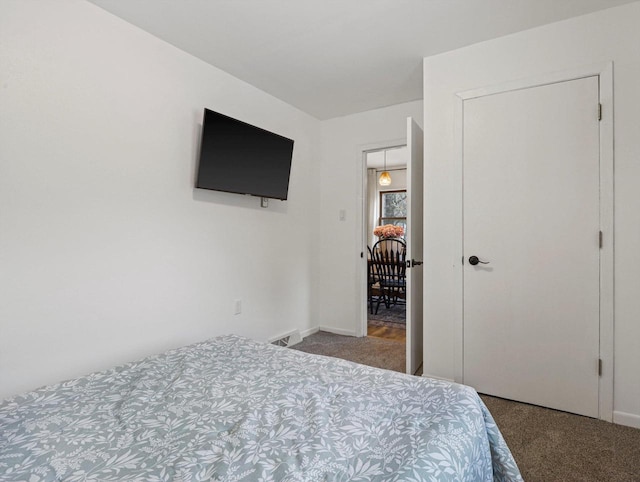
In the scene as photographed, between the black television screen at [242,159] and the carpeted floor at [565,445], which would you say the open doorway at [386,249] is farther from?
the carpeted floor at [565,445]

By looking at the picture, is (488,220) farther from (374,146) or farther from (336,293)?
(336,293)

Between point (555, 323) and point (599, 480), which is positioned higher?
point (555, 323)

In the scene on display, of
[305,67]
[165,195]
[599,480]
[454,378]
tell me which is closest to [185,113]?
[165,195]

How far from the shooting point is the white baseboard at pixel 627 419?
198 centimetres

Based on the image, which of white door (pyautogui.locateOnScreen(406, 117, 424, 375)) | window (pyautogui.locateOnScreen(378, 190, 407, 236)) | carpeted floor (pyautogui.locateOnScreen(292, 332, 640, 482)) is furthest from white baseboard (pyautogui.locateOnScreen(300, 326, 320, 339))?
window (pyautogui.locateOnScreen(378, 190, 407, 236))

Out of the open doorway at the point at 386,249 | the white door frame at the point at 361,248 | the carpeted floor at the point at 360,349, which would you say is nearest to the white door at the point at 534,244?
the carpeted floor at the point at 360,349

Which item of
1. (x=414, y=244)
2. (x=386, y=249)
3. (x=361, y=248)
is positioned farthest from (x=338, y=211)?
(x=414, y=244)

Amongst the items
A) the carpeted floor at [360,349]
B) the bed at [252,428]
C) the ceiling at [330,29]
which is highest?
the ceiling at [330,29]

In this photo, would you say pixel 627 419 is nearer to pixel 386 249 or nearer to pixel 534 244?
pixel 534 244

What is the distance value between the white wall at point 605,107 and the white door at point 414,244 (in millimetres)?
108

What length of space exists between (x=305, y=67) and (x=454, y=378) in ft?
8.63

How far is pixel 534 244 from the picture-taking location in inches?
A: 88.7

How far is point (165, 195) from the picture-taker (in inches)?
94.4

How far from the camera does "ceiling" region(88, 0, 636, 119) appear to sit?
2012mm
